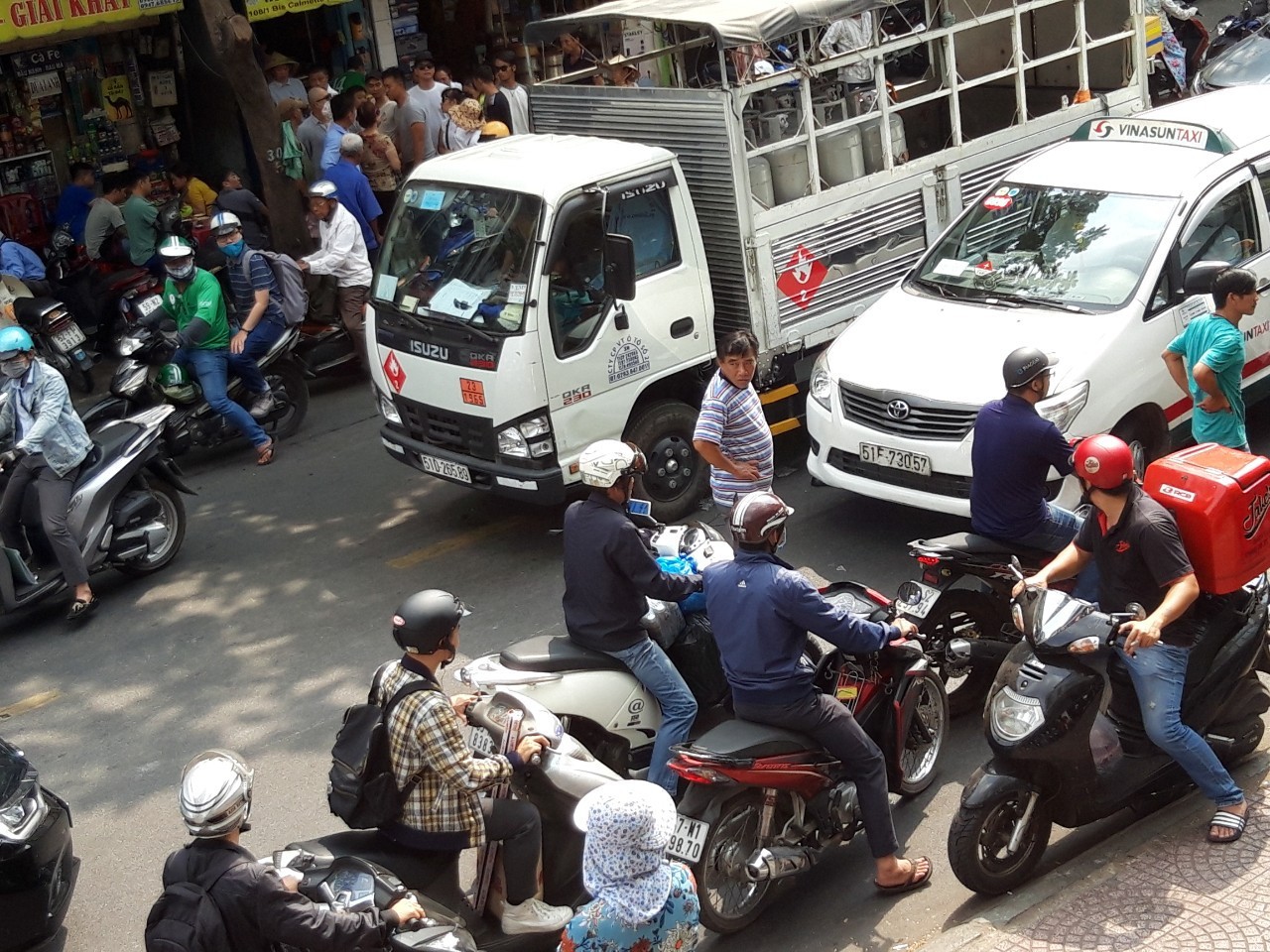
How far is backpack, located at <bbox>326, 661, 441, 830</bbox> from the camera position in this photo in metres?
4.72

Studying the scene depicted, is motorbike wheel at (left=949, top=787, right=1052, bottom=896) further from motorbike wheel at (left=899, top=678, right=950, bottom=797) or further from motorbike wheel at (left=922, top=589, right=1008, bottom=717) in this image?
motorbike wheel at (left=922, top=589, right=1008, bottom=717)

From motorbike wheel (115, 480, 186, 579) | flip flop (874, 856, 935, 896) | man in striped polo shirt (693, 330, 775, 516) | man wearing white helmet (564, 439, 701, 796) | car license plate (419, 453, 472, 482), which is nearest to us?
flip flop (874, 856, 935, 896)

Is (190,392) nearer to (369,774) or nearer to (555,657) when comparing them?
(555,657)

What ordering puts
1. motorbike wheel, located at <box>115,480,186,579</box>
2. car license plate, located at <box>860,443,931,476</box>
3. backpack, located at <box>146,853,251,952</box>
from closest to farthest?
backpack, located at <box>146,853,251,952</box> < car license plate, located at <box>860,443,931,476</box> < motorbike wheel, located at <box>115,480,186,579</box>

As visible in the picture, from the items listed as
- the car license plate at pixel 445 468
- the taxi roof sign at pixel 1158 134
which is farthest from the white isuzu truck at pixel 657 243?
the taxi roof sign at pixel 1158 134

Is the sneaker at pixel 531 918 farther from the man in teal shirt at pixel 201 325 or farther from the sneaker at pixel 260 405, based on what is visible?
the sneaker at pixel 260 405

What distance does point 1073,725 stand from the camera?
516 centimetres

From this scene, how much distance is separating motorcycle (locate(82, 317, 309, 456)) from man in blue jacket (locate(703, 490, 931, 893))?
6193 millimetres

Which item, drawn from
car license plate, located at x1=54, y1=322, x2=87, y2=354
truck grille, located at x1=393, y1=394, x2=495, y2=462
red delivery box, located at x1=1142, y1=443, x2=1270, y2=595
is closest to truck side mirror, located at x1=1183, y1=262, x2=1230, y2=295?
red delivery box, located at x1=1142, y1=443, x2=1270, y2=595

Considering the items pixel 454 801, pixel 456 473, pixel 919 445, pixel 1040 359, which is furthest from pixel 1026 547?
pixel 456 473

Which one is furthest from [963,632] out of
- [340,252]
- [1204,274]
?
[340,252]

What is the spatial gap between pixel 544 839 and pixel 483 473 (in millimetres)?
3508

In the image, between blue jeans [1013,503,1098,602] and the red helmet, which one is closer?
the red helmet

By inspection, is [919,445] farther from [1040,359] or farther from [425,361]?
[425,361]
